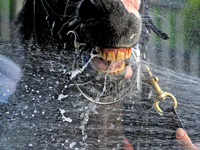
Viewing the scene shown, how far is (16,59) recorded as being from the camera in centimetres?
117

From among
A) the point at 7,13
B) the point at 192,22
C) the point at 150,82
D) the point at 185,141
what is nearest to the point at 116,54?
the point at 150,82

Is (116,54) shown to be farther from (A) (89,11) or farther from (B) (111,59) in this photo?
(A) (89,11)

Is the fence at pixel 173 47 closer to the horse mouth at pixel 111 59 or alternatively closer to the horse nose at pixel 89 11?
the horse mouth at pixel 111 59

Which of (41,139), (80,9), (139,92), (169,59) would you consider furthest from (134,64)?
(169,59)

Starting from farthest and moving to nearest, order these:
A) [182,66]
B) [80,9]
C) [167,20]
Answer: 1. [182,66]
2. [167,20]
3. [80,9]

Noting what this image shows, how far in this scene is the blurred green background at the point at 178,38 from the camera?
1.52 m

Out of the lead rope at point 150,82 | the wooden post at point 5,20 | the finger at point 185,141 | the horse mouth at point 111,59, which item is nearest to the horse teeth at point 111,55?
the horse mouth at point 111,59

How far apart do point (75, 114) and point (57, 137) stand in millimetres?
161

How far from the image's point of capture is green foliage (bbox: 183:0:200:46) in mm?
1672

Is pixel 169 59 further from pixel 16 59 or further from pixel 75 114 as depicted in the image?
pixel 16 59

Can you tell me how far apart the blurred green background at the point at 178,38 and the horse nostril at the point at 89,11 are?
2.75 ft

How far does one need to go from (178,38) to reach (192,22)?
0.22 metres

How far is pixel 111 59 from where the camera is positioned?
0.75m

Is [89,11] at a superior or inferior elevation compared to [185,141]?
superior
